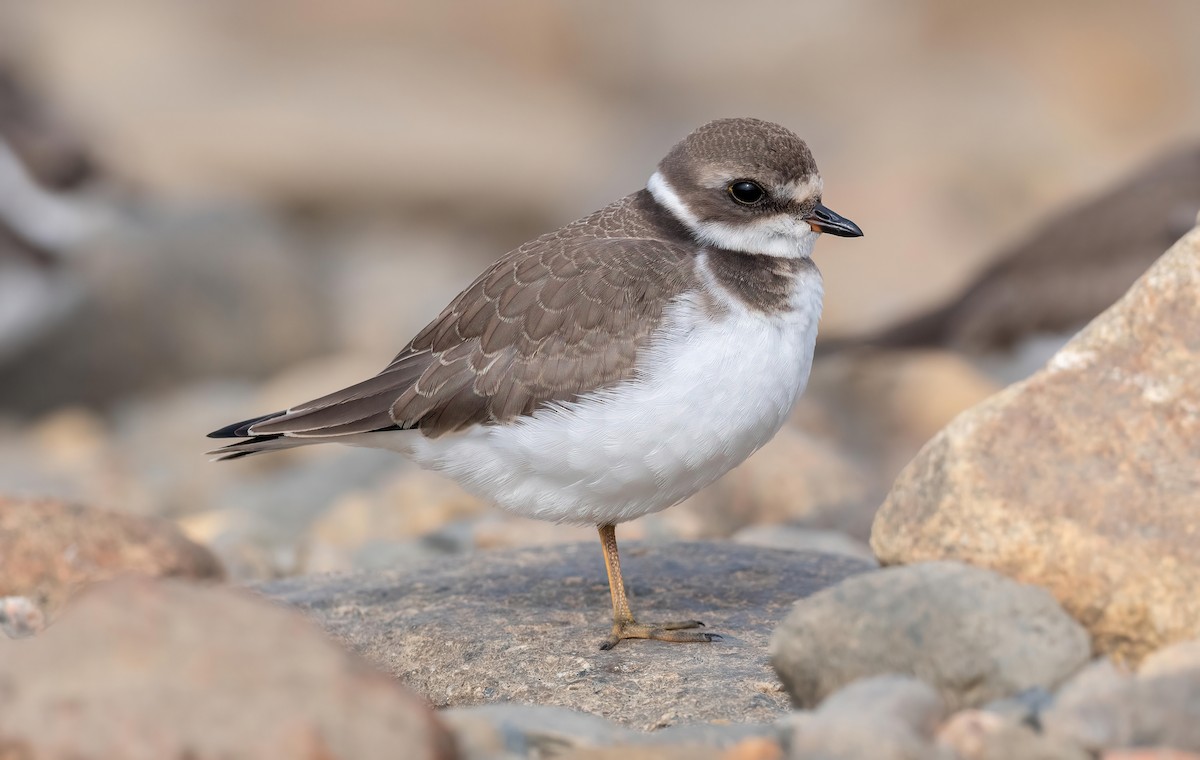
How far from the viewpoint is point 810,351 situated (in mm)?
5434

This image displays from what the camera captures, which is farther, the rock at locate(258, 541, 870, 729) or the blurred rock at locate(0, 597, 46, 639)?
the blurred rock at locate(0, 597, 46, 639)

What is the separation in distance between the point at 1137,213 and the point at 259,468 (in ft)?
22.4

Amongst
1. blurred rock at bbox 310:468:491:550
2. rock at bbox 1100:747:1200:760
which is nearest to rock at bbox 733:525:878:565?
blurred rock at bbox 310:468:491:550

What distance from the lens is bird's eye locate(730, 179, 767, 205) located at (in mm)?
5559

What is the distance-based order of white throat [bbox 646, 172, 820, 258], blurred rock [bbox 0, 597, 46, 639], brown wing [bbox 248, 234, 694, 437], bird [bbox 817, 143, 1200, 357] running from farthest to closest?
bird [bbox 817, 143, 1200, 357] < blurred rock [bbox 0, 597, 46, 639] < white throat [bbox 646, 172, 820, 258] < brown wing [bbox 248, 234, 694, 437]

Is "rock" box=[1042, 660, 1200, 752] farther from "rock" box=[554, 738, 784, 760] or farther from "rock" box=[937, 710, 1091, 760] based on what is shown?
"rock" box=[554, 738, 784, 760]

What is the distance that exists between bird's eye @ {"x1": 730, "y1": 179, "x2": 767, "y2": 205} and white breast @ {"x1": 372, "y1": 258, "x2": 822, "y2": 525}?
353 millimetres

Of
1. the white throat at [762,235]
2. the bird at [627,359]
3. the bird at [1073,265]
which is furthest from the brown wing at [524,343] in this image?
the bird at [1073,265]

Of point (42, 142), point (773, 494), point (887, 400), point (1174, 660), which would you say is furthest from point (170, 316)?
point (1174, 660)

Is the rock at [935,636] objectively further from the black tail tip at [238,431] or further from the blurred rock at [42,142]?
the blurred rock at [42,142]

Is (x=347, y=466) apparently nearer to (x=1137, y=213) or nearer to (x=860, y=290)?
(x=1137, y=213)

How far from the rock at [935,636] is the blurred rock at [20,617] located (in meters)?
3.34

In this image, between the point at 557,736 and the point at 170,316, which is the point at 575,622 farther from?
the point at 170,316

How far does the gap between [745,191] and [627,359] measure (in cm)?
87
